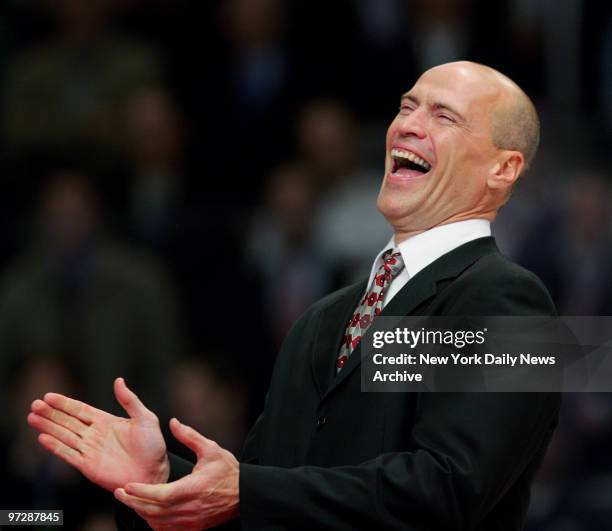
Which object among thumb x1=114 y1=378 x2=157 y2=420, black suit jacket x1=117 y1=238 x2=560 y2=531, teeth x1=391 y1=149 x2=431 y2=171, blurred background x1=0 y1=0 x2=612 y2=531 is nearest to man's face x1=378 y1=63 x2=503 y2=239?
teeth x1=391 y1=149 x2=431 y2=171

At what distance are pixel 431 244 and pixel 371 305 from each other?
17 cm

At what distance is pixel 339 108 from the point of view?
21.3 feet

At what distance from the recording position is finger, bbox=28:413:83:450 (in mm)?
2660

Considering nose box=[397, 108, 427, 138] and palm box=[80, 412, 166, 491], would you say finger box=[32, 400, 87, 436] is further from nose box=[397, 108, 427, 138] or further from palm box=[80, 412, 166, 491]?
nose box=[397, 108, 427, 138]

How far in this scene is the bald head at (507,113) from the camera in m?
2.87

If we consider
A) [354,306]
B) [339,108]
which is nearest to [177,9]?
[339,108]

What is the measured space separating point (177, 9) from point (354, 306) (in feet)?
14.7

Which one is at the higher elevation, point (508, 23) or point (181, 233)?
point (508, 23)

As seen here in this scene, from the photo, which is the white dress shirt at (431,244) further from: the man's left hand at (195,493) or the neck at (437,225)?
the man's left hand at (195,493)

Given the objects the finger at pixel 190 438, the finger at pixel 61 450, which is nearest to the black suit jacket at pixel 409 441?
the finger at pixel 190 438

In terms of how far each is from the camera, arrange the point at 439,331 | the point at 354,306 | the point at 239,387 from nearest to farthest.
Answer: the point at 439,331
the point at 354,306
the point at 239,387

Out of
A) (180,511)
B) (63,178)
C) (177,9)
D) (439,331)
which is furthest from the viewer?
(177,9)

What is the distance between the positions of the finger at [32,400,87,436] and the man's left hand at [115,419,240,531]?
208mm

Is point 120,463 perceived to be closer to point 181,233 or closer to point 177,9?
point 181,233
